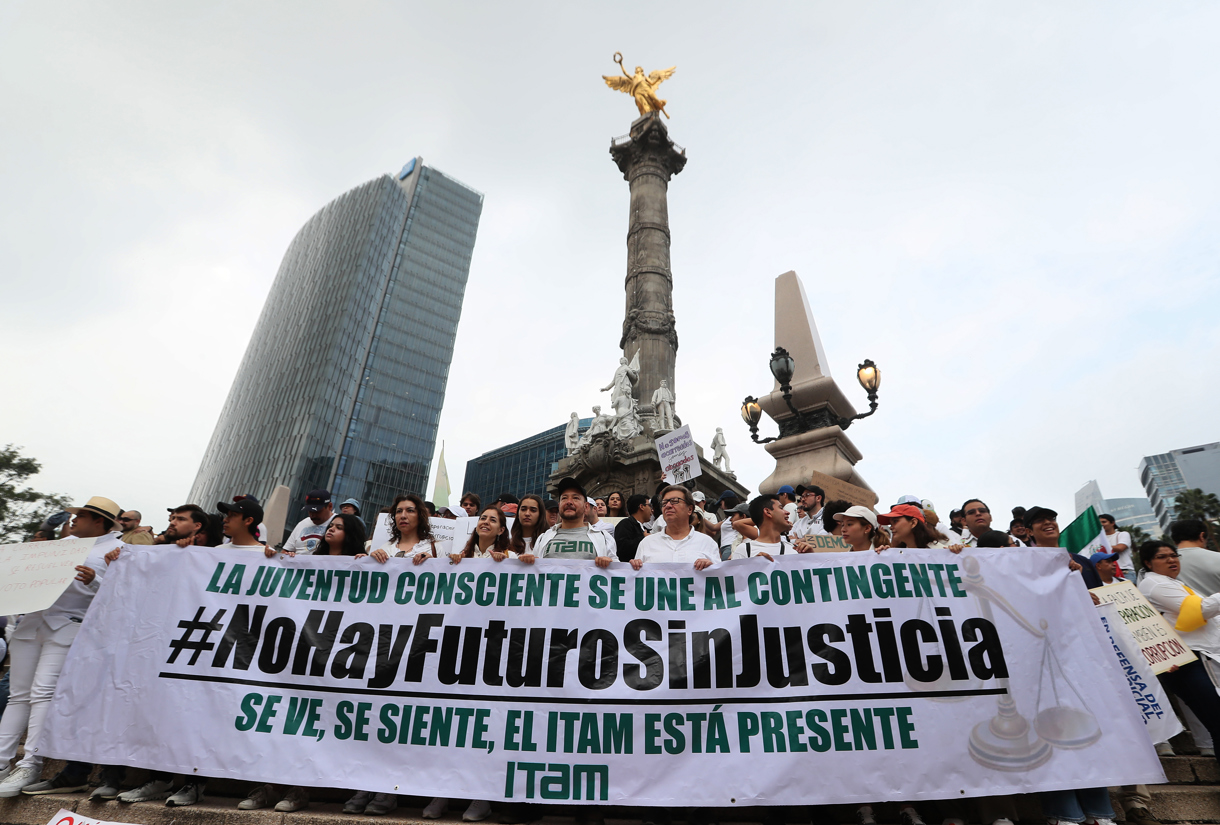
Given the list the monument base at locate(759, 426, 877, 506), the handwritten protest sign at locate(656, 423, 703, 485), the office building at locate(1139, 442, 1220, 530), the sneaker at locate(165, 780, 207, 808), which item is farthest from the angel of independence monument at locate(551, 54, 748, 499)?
the office building at locate(1139, 442, 1220, 530)

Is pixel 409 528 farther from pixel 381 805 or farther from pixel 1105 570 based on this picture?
pixel 1105 570

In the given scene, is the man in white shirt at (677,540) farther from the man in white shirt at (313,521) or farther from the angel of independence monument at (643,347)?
the angel of independence monument at (643,347)

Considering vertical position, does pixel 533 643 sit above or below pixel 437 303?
below

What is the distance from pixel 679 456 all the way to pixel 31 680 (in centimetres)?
726

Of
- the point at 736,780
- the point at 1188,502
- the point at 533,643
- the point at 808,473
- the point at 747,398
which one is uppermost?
the point at 1188,502

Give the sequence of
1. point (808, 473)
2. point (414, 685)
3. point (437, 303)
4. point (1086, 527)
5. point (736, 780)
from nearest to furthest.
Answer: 1. point (736, 780)
2. point (414, 685)
3. point (1086, 527)
4. point (808, 473)
5. point (437, 303)

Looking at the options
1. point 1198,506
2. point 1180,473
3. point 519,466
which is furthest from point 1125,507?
point 519,466

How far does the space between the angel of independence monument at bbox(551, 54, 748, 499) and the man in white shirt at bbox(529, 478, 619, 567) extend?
899 centimetres

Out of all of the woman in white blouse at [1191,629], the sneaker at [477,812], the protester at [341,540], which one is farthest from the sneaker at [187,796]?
the woman in white blouse at [1191,629]

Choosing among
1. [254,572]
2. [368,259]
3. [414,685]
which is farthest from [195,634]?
[368,259]

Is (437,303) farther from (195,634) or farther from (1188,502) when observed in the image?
(195,634)

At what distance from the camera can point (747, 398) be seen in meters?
12.0

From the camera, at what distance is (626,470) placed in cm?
1909

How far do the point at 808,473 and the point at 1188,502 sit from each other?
38.3 m
